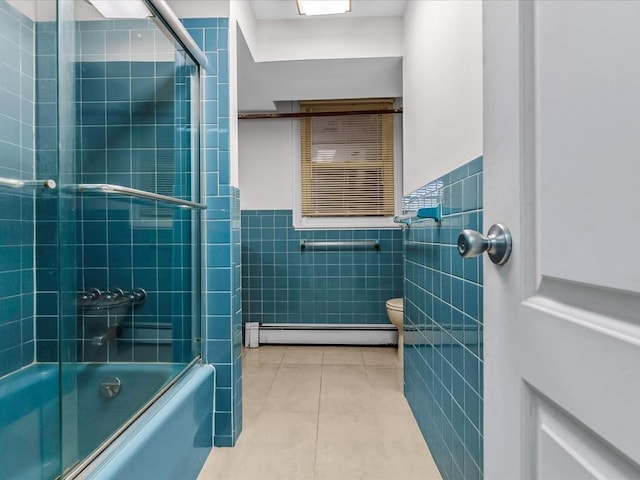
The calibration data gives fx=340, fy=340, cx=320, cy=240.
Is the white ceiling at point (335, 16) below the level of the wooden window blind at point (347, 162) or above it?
above

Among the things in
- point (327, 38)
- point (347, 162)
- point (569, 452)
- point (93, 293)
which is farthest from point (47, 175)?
point (347, 162)

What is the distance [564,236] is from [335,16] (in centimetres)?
236

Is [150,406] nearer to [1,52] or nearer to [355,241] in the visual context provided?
[1,52]

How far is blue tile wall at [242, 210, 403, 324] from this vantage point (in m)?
3.14

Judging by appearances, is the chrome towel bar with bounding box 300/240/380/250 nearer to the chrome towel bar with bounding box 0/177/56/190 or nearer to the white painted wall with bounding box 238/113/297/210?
the white painted wall with bounding box 238/113/297/210

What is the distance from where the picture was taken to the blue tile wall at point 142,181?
1.47 meters

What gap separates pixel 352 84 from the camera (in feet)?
8.74

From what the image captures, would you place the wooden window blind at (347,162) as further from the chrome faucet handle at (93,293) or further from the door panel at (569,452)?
the door panel at (569,452)

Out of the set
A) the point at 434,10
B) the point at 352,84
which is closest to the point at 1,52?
the point at 434,10

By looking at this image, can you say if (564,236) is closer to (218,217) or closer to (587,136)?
(587,136)

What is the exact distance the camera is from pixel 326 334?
10.3 feet

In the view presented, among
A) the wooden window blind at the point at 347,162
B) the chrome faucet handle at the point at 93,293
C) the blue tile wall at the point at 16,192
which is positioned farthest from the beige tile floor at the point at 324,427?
the wooden window blind at the point at 347,162

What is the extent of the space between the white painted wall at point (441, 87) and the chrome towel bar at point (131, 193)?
111 cm

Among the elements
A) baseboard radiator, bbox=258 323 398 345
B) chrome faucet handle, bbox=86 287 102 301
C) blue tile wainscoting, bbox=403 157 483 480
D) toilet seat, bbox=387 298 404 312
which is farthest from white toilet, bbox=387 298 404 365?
chrome faucet handle, bbox=86 287 102 301
